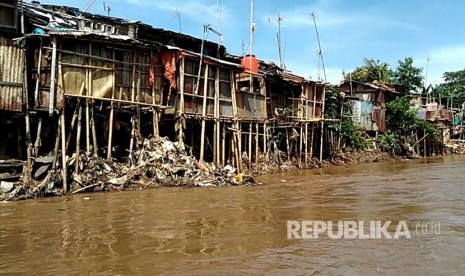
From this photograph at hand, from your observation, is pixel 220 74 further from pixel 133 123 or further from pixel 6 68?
pixel 6 68

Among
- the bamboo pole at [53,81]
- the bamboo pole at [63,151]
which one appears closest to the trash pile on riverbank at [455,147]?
the bamboo pole at [63,151]

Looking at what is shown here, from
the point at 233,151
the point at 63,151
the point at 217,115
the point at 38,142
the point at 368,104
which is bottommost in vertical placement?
the point at 233,151

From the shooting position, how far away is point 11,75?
43.8 ft

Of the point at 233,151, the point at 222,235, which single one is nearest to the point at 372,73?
the point at 233,151

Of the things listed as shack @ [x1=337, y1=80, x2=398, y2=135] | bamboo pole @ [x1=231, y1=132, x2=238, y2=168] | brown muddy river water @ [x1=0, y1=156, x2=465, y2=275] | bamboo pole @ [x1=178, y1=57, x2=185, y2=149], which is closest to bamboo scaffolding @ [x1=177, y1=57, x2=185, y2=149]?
bamboo pole @ [x1=178, y1=57, x2=185, y2=149]

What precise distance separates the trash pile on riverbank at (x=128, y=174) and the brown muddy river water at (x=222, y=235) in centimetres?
90

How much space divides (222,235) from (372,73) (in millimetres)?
33735

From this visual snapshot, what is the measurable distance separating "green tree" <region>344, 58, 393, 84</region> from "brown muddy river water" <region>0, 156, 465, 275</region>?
84.2 ft

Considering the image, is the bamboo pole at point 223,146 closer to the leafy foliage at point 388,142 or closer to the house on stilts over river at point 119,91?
the house on stilts over river at point 119,91

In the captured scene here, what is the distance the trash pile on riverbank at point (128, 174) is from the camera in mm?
12828

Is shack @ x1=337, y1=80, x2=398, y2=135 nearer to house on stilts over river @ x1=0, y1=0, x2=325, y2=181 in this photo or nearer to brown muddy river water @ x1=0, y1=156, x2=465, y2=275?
house on stilts over river @ x1=0, y1=0, x2=325, y2=181

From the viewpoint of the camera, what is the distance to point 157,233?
7867mm

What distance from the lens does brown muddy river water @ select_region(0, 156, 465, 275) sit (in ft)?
19.3

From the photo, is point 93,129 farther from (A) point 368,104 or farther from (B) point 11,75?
(A) point 368,104
